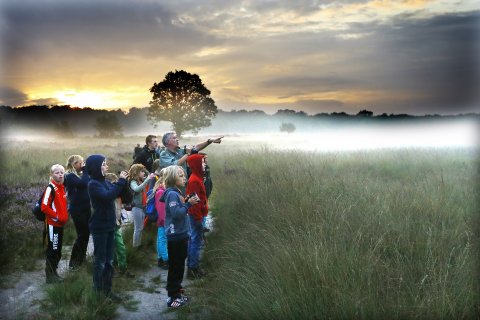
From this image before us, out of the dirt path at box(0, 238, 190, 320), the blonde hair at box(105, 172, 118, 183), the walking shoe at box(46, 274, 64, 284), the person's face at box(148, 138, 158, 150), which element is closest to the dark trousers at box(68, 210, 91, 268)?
the dirt path at box(0, 238, 190, 320)

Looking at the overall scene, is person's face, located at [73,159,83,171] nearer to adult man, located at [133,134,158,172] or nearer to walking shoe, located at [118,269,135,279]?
walking shoe, located at [118,269,135,279]

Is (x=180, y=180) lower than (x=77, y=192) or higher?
higher

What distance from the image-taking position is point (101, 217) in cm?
475

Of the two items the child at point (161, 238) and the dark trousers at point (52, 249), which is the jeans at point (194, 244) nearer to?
the child at point (161, 238)

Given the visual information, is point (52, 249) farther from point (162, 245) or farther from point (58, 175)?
point (162, 245)

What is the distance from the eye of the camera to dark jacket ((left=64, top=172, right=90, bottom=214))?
5715 mm

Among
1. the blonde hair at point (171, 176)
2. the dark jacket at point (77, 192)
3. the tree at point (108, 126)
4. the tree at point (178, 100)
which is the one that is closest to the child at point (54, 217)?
the dark jacket at point (77, 192)

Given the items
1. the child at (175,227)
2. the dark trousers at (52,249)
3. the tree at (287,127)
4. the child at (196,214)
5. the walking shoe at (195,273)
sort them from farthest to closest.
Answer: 1. the tree at (287,127)
2. the child at (196,214)
3. the walking shoe at (195,273)
4. the dark trousers at (52,249)
5. the child at (175,227)

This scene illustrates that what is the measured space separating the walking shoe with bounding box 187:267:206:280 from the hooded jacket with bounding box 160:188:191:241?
0.95 meters

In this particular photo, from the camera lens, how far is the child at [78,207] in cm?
575

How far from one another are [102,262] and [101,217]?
1.82ft

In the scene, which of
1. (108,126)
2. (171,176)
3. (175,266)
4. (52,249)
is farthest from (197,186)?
(108,126)

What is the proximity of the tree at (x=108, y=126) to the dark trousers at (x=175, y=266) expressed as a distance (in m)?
45.3

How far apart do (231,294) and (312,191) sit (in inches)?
119
